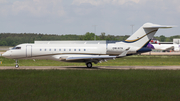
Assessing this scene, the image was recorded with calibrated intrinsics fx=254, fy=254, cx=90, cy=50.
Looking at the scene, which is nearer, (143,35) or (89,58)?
(89,58)

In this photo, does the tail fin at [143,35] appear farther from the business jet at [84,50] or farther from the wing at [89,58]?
the wing at [89,58]

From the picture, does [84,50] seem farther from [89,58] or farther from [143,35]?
[143,35]

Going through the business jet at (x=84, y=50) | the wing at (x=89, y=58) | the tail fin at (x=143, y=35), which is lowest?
the wing at (x=89, y=58)

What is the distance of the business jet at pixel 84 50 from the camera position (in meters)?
31.2

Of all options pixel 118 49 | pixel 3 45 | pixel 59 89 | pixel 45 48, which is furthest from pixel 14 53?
pixel 3 45

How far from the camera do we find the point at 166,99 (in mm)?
12391

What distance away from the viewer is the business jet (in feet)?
102

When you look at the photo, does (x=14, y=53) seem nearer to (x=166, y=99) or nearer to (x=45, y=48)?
(x=45, y=48)

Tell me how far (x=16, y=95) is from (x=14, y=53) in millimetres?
19164

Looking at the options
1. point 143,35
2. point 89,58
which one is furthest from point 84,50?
point 143,35

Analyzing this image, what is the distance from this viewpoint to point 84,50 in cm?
3194

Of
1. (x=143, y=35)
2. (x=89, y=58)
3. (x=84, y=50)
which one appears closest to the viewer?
(x=89, y=58)

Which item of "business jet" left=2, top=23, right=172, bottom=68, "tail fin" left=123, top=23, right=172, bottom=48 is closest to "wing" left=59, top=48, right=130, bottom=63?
"business jet" left=2, top=23, right=172, bottom=68

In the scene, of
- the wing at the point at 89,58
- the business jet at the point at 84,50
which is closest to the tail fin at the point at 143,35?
the business jet at the point at 84,50
